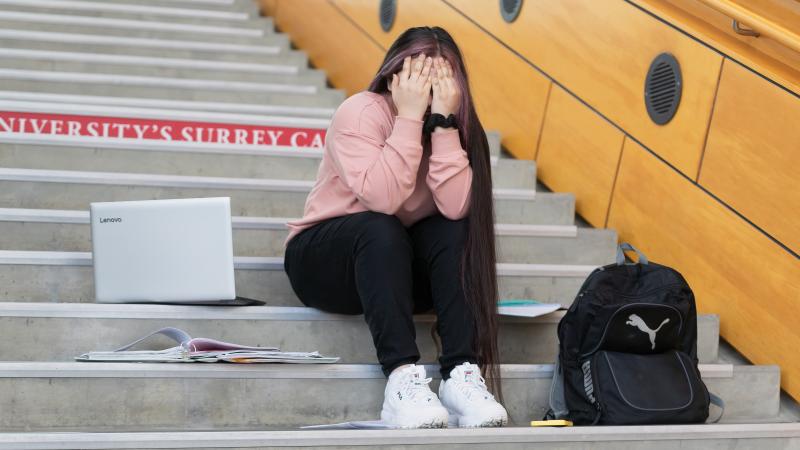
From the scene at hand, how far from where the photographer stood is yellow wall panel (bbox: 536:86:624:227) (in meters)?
3.28

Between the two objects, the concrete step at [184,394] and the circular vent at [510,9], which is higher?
the circular vent at [510,9]

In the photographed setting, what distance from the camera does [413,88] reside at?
2295 mm

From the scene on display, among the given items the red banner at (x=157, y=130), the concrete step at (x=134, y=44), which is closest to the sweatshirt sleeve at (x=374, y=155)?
the red banner at (x=157, y=130)

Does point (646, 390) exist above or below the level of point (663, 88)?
below

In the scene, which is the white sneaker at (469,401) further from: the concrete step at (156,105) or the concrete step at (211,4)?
the concrete step at (211,4)

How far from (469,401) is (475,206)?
16.7 inches

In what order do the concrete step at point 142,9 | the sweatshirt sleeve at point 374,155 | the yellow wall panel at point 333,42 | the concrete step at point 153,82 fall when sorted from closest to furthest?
the sweatshirt sleeve at point 374,155
the concrete step at point 153,82
the yellow wall panel at point 333,42
the concrete step at point 142,9

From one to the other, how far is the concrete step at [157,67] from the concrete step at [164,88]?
15 cm

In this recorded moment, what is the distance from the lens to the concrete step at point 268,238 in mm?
2678

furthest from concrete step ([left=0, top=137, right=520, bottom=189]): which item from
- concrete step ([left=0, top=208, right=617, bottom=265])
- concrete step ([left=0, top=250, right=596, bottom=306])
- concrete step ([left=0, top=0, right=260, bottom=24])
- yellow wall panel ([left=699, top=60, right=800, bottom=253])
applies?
concrete step ([left=0, top=0, right=260, bottom=24])

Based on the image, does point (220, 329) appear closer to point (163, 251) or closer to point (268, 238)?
point (163, 251)

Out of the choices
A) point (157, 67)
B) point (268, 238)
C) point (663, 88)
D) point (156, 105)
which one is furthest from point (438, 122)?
point (157, 67)

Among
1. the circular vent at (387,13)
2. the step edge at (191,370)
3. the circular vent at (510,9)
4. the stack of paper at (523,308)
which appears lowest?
the step edge at (191,370)

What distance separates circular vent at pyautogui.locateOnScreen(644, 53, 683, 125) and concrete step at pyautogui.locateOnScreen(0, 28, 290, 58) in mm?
2116
